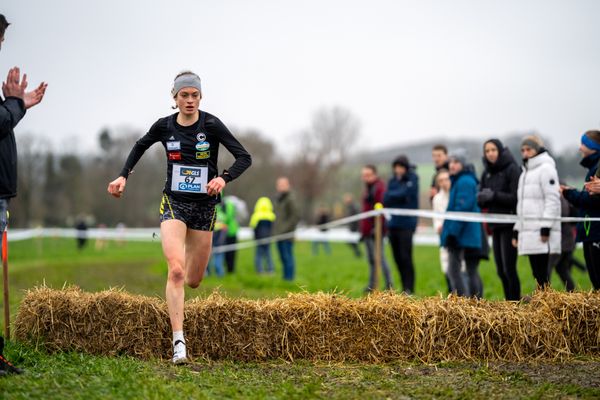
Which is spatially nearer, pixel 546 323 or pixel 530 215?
pixel 546 323

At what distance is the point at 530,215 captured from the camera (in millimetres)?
9117

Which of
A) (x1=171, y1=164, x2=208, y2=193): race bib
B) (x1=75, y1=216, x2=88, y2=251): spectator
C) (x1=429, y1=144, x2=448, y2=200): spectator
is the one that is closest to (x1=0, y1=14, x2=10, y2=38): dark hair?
(x1=171, y1=164, x2=208, y2=193): race bib

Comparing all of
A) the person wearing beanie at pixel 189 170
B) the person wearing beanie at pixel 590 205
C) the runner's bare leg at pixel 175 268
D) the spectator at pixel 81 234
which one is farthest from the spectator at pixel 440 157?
the spectator at pixel 81 234

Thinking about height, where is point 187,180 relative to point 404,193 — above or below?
above

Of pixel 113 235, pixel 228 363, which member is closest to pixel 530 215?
pixel 228 363

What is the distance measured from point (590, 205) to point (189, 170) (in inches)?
Result: 180

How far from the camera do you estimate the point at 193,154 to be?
708cm

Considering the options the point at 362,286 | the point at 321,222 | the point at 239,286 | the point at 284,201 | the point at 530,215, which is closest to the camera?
the point at 530,215

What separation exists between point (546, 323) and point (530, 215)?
2.44 meters

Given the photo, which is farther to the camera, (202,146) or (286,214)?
(286,214)

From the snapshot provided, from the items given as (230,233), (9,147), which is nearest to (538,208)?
(9,147)

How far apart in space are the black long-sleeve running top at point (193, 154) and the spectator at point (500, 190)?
163 inches

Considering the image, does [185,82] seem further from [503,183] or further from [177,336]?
[503,183]

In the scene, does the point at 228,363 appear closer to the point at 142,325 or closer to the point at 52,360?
the point at 142,325
